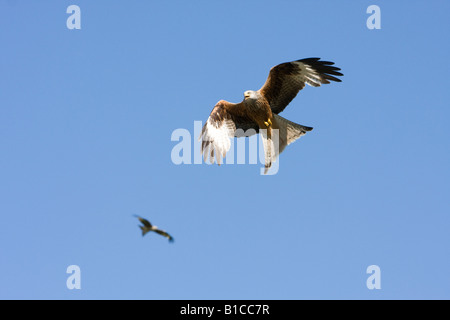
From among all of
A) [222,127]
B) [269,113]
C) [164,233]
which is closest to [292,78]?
[269,113]

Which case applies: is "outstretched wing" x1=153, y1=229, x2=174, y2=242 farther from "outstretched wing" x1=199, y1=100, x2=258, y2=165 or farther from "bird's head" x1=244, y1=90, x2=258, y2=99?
"bird's head" x1=244, y1=90, x2=258, y2=99

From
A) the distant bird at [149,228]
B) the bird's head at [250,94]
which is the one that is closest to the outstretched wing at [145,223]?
the distant bird at [149,228]

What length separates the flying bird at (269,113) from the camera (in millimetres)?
12219

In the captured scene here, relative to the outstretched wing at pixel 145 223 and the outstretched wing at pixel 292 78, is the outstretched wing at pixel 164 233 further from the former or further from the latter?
the outstretched wing at pixel 292 78

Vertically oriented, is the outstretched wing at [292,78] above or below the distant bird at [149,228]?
above

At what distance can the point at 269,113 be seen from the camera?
1234cm

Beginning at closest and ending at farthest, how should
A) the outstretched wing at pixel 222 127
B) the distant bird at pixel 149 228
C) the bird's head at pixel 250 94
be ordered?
the distant bird at pixel 149 228 → the bird's head at pixel 250 94 → the outstretched wing at pixel 222 127

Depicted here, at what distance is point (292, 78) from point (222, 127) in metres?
2.01

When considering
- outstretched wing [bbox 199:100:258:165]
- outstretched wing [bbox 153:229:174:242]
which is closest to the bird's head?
outstretched wing [bbox 199:100:258:165]

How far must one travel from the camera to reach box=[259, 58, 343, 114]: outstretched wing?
12.2 metres

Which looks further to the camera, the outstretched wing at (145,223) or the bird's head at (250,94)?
the bird's head at (250,94)

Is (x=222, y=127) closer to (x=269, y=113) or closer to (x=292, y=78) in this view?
(x=269, y=113)
